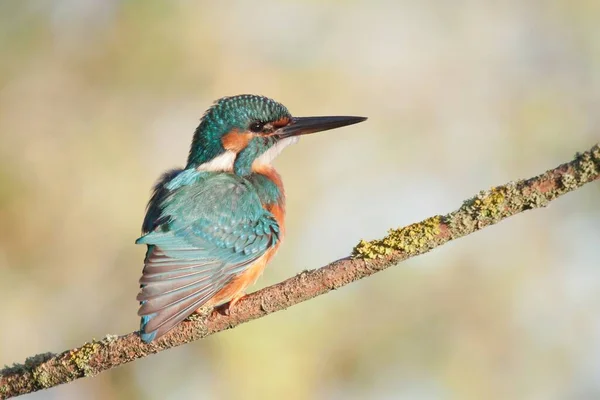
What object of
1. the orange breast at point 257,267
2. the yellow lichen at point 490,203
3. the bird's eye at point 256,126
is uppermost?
the bird's eye at point 256,126

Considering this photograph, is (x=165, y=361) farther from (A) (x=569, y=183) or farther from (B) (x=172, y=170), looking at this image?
(A) (x=569, y=183)

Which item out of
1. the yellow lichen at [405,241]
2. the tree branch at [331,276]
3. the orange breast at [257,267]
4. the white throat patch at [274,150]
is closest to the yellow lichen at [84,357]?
the tree branch at [331,276]

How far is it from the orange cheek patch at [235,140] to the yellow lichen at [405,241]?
1.39 meters

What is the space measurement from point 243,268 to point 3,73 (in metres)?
3.21

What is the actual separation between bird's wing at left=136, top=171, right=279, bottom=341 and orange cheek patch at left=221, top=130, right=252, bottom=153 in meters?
0.18

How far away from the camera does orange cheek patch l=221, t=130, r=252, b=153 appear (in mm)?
4242

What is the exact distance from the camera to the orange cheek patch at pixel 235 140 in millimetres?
4242

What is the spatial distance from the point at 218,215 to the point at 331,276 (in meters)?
1.01

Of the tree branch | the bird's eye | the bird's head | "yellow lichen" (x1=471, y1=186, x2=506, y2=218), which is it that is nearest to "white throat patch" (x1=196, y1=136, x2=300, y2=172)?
the bird's head

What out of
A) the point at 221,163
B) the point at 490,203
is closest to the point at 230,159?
the point at 221,163

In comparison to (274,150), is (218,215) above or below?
below

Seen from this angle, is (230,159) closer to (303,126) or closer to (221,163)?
(221,163)

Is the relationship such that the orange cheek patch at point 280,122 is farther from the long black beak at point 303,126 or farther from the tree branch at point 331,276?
the tree branch at point 331,276

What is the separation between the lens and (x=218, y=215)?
3.91m
